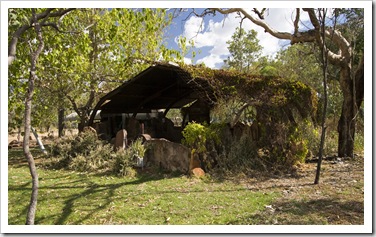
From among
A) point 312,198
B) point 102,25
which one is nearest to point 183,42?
point 102,25

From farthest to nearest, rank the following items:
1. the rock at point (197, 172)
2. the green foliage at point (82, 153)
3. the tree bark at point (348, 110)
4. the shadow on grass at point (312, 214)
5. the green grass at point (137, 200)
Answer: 1. the tree bark at point (348, 110)
2. the green foliage at point (82, 153)
3. the rock at point (197, 172)
4. the green grass at point (137, 200)
5. the shadow on grass at point (312, 214)

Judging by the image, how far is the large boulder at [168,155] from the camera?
8391 mm

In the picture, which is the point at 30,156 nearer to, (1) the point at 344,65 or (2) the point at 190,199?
(2) the point at 190,199

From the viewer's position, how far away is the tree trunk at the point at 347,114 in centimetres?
1038

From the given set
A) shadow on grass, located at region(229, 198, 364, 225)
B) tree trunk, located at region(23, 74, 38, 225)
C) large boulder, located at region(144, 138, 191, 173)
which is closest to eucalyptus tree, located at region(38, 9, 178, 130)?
large boulder, located at region(144, 138, 191, 173)

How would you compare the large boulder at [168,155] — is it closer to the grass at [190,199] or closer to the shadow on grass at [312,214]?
the grass at [190,199]

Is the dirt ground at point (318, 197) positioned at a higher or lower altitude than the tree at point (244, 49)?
lower

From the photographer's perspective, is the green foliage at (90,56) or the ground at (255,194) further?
the green foliage at (90,56)

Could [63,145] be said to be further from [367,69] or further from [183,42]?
[367,69]

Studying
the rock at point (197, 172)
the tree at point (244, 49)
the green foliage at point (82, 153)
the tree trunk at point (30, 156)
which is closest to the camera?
the tree trunk at point (30, 156)

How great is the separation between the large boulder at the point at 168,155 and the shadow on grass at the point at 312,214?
333cm

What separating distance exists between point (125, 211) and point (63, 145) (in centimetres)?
613

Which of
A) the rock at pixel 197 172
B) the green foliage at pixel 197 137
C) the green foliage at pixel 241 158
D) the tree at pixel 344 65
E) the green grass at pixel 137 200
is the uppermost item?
the tree at pixel 344 65

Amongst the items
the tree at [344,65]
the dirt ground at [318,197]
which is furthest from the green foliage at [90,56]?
the dirt ground at [318,197]
